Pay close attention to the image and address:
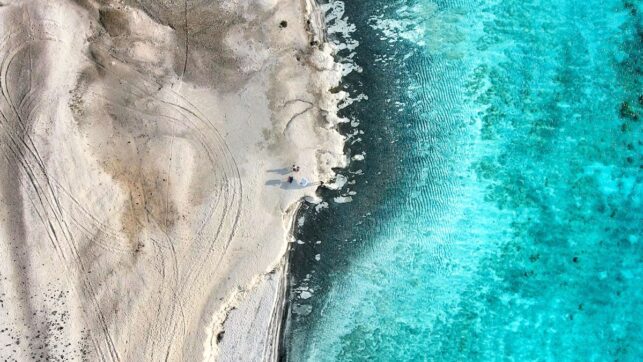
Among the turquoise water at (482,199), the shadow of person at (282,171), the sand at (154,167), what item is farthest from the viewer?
the turquoise water at (482,199)

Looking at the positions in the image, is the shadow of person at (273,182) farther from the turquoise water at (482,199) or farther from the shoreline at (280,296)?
the turquoise water at (482,199)

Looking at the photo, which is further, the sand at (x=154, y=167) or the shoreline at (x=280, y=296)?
the shoreline at (x=280, y=296)

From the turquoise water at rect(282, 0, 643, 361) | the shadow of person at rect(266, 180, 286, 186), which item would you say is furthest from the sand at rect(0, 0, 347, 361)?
the turquoise water at rect(282, 0, 643, 361)

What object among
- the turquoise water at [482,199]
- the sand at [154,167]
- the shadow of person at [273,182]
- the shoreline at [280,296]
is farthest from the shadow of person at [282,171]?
the turquoise water at [482,199]

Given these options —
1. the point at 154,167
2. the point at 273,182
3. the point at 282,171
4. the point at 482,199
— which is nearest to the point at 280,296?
the point at 273,182

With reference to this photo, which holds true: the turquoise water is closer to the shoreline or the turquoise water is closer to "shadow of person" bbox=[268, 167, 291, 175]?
the shoreline

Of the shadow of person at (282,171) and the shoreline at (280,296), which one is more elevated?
the shadow of person at (282,171)
